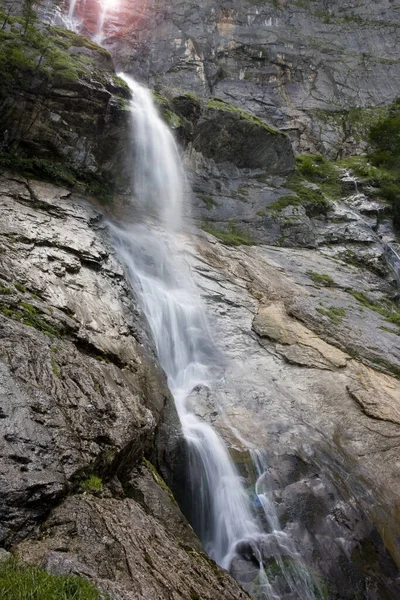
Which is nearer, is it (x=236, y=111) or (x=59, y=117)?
(x=59, y=117)

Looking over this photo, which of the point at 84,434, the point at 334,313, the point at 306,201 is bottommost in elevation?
the point at 84,434

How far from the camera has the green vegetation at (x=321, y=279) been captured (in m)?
14.9

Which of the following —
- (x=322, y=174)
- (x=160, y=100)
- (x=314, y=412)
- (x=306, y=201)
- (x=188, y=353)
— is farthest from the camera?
(x=322, y=174)

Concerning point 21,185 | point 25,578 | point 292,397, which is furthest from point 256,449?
point 21,185

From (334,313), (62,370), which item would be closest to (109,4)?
(334,313)

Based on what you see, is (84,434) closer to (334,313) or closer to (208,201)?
(334,313)

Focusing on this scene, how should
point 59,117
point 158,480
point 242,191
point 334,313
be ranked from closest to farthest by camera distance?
point 158,480 → point 334,313 → point 59,117 → point 242,191

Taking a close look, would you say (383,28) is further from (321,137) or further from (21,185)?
(21,185)

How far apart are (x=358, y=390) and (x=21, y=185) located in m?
10.8

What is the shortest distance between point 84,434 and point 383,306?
13.0 metres

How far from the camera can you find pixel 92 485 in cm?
471

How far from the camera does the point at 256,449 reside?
809cm

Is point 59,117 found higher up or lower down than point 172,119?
lower down

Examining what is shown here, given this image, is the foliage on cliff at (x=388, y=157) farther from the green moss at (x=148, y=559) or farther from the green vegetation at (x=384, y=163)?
the green moss at (x=148, y=559)
